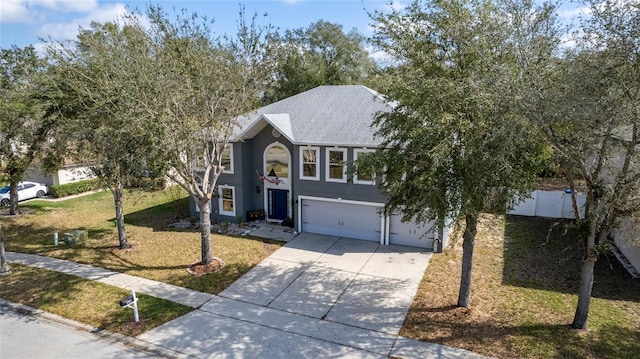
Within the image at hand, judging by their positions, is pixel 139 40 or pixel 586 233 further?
pixel 139 40

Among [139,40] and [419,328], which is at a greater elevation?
[139,40]

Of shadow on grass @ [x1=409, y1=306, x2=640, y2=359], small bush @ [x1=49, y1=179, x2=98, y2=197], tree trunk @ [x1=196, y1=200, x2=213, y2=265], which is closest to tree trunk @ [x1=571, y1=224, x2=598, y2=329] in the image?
shadow on grass @ [x1=409, y1=306, x2=640, y2=359]

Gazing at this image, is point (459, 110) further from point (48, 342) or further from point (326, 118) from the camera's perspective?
point (48, 342)

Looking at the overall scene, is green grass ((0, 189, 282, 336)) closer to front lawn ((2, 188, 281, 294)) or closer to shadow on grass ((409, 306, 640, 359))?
front lawn ((2, 188, 281, 294))

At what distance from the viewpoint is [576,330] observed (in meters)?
9.72

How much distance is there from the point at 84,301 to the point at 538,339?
12662 millimetres

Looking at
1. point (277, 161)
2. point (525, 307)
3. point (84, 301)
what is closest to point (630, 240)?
point (525, 307)

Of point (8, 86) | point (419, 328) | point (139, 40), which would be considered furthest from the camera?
point (8, 86)

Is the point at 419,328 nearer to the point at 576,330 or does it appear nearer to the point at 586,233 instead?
the point at 576,330

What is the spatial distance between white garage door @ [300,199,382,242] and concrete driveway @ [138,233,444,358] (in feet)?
5.13

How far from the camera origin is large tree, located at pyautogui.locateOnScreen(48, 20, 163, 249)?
12.0m

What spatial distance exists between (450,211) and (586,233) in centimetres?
341

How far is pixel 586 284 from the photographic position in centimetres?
961

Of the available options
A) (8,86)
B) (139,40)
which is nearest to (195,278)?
(139,40)
